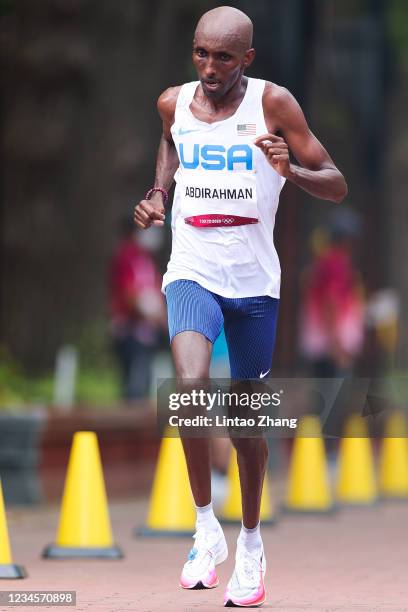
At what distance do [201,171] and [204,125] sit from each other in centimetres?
18

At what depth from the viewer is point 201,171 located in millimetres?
6375

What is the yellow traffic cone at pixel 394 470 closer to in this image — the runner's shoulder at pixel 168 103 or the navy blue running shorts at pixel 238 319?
the navy blue running shorts at pixel 238 319

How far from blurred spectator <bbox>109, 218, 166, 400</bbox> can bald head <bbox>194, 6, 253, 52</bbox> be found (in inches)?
307

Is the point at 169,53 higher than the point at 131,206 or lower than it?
higher

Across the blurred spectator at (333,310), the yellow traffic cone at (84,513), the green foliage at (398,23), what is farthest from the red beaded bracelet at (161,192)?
the green foliage at (398,23)

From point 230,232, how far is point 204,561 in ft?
4.11

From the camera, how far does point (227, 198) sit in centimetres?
636

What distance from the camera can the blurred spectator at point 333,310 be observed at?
1472 cm

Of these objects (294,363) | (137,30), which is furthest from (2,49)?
(294,363)

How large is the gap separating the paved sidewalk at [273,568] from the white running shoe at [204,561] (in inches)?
4.7

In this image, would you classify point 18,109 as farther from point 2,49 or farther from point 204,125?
point 204,125

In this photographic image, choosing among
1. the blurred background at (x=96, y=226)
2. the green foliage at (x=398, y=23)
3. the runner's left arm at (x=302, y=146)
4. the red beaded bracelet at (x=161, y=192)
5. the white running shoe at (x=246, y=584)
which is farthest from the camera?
the green foliage at (x=398, y=23)

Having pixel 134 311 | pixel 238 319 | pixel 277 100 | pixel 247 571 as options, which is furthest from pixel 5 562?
pixel 134 311

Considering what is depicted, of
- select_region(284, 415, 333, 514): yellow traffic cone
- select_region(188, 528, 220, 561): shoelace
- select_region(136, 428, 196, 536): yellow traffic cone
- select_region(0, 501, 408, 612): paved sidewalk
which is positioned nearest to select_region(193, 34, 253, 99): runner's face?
select_region(188, 528, 220, 561): shoelace
